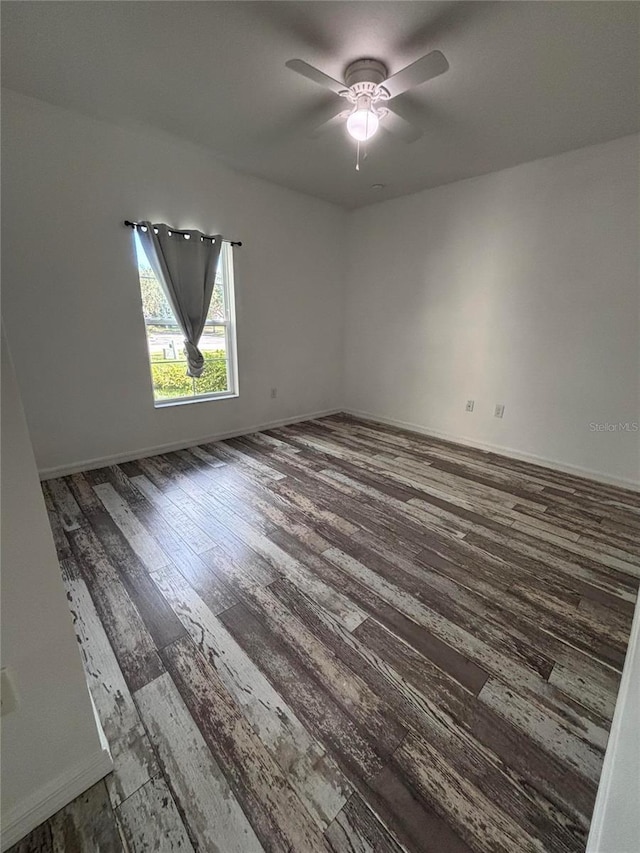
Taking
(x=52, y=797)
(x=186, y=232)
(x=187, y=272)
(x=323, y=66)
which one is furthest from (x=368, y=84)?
(x=52, y=797)

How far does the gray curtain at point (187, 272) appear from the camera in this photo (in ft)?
9.60

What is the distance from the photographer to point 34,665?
813 mm

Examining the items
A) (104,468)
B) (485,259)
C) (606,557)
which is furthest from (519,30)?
(104,468)

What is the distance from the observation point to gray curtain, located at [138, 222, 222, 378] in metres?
2.93

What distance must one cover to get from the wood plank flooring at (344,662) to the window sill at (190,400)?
987mm

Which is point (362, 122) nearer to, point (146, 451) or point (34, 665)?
point (34, 665)

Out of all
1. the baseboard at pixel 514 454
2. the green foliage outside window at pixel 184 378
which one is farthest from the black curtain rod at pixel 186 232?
the baseboard at pixel 514 454

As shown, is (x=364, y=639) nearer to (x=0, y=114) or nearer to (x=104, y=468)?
(x=104, y=468)

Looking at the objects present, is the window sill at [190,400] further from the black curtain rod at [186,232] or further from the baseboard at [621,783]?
the baseboard at [621,783]

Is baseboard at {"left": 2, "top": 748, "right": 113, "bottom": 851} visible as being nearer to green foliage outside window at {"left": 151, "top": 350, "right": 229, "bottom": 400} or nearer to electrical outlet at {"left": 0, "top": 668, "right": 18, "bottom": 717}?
electrical outlet at {"left": 0, "top": 668, "right": 18, "bottom": 717}

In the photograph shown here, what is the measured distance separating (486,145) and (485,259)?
92cm

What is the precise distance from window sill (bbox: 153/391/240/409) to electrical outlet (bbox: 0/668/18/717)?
2.73 meters

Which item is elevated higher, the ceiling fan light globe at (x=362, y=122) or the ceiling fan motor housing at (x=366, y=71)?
the ceiling fan motor housing at (x=366, y=71)

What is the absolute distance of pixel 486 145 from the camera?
2674mm
